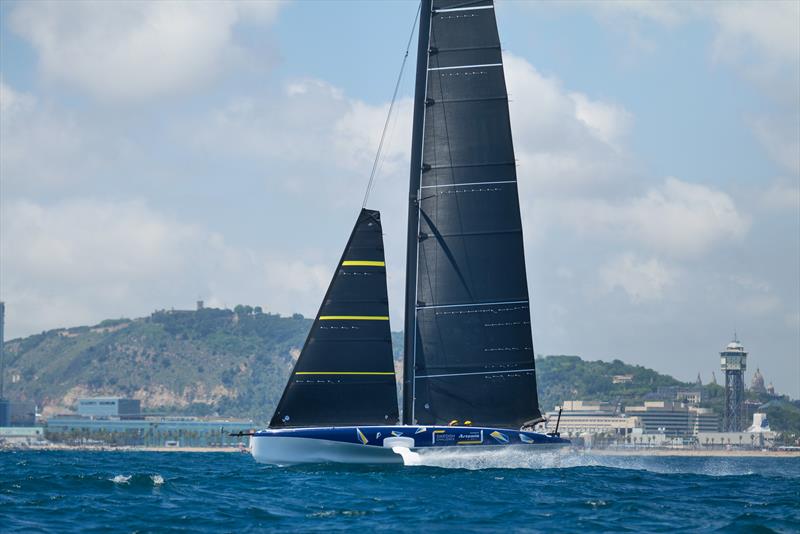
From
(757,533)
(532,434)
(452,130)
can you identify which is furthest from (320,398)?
(757,533)

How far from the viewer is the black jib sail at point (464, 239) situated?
147ft

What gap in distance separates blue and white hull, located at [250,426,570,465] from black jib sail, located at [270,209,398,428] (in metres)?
0.88

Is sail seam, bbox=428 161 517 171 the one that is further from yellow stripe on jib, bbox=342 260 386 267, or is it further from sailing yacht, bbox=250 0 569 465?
yellow stripe on jib, bbox=342 260 386 267

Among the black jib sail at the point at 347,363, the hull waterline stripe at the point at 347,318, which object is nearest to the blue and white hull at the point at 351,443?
the black jib sail at the point at 347,363

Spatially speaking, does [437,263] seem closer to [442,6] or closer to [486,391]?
[486,391]

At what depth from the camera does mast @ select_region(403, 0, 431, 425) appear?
44.9 metres

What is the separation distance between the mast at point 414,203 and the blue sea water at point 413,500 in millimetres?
3448

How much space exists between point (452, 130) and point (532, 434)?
10639 millimetres

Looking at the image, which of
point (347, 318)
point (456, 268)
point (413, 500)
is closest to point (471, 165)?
point (456, 268)

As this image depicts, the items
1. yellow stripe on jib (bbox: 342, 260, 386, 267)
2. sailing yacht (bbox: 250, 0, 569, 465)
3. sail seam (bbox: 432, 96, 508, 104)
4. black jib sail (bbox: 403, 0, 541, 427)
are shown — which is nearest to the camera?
sailing yacht (bbox: 250, 0, 569, 465)

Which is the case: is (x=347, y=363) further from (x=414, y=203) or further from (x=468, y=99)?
(x=468, y=99)

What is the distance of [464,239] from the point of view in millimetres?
45000

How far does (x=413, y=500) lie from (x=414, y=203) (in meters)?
13.7

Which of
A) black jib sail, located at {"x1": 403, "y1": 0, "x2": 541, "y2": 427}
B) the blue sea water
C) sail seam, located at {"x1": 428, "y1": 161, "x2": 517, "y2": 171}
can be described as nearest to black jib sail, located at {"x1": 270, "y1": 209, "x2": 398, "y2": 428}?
black jib sail, located at {"x1": 403, "y1": 0, "x2": 541, "y2": 427}
